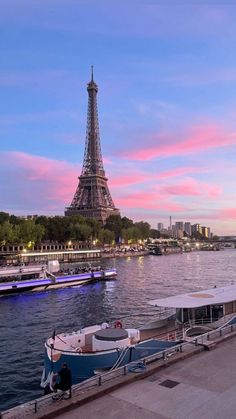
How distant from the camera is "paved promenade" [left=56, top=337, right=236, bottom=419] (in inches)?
527

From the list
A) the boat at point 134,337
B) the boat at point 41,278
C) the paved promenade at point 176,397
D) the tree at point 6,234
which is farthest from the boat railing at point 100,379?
the tree at point 6,234

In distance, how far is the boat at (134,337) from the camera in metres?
22.0

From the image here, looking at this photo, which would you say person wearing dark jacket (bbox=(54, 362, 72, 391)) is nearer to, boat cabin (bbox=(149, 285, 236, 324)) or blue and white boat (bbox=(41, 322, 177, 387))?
blue and white boat (bbox=(41, 322, 177, 387))

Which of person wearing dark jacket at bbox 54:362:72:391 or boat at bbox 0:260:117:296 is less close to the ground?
person wearing dark jacket at bbox 54:362:72:391

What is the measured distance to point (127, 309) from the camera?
5509cm

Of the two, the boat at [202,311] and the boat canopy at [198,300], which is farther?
the boat at [202,311]

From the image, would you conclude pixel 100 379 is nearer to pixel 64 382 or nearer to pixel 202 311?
pixel 64 382

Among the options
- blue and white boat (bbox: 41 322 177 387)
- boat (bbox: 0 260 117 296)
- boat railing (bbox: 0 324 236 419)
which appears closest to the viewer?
boat railing (bbox: 0 324 236 419)

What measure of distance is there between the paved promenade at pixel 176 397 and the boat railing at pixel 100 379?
27.2 inches

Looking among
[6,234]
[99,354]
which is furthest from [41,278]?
[6,234]

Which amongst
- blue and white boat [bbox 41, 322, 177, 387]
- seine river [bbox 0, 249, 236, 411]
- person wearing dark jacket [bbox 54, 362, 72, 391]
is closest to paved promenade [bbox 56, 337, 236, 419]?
person wearing dark jacket [bbox 54, 362, 72, 391]

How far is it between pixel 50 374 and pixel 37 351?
12.1 meters

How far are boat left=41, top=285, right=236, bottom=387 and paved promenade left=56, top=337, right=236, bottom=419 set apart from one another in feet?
15.8

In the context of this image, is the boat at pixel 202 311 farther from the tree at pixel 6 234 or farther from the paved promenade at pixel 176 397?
the tree at pixel 6 234
